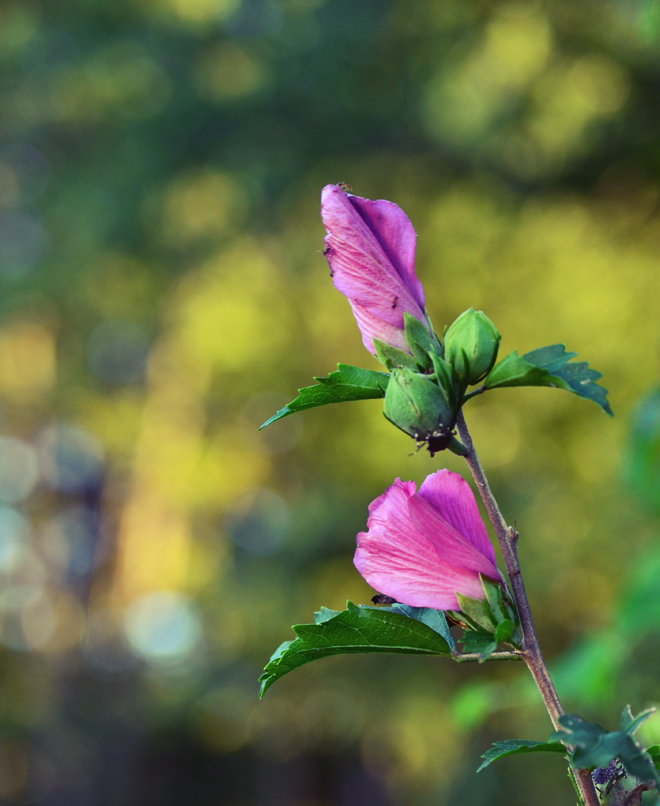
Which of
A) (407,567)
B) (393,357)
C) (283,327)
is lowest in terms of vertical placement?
(407,567)

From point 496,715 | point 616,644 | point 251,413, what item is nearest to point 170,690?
point 251,413

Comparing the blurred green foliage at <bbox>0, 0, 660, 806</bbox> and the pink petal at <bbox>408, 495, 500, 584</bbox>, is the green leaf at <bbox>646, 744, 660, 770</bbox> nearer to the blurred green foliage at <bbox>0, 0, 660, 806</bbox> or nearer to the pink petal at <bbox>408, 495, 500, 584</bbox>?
the pink petal at <bbox>408, 495, 500, 584</bbox>

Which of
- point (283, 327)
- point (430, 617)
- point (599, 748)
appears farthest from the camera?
point (283, 327)

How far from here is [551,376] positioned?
0.34 metres

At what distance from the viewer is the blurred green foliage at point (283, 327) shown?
159 inches

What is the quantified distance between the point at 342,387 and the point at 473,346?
70mm

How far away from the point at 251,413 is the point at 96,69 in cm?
313

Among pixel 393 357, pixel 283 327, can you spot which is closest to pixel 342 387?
pixel 393 357

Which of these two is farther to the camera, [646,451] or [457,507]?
[646,451]

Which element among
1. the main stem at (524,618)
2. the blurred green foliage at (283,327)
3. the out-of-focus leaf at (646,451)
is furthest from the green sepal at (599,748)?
the blurred green foliage at (283,327)

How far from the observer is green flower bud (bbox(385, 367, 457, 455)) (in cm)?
33

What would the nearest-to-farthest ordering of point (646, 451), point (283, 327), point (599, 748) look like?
point (599, 748), point (646, 451), point (283, 327)

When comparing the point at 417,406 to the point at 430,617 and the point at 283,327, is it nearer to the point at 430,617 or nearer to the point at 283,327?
the point at 430,617

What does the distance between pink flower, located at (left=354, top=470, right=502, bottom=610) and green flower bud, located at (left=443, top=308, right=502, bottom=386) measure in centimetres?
5
